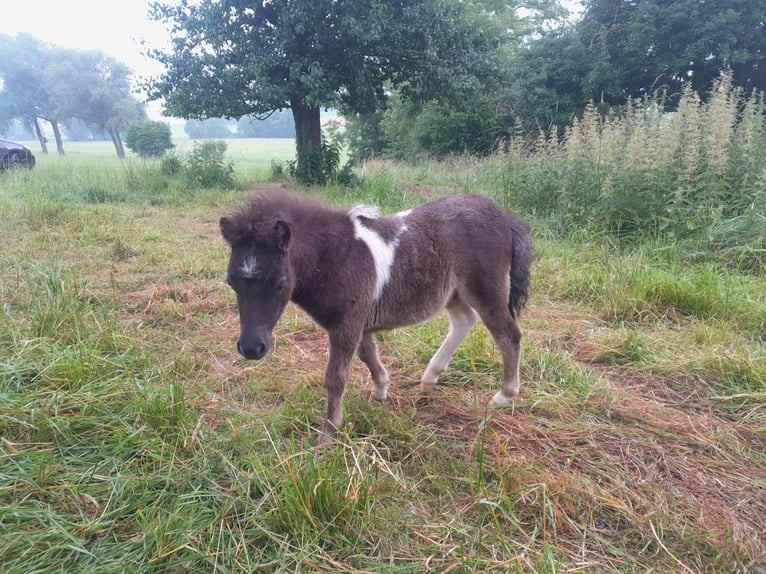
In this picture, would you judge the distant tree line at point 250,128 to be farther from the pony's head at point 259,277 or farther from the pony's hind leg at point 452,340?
the pony's head at point 259,277

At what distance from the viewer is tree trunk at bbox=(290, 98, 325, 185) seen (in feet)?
40.7

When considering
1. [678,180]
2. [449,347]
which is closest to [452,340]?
[449,347]

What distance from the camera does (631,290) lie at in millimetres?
4422

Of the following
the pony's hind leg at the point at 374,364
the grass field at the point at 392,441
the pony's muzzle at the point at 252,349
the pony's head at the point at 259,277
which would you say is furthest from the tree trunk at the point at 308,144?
the pony's muzzle at the point at 252,349

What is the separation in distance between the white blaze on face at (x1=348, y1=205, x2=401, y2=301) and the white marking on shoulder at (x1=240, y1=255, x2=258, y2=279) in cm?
76

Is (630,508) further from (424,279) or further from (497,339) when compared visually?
(424,279)

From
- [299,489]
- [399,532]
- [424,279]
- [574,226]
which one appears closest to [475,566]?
[399,532]

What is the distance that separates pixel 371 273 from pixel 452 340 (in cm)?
99

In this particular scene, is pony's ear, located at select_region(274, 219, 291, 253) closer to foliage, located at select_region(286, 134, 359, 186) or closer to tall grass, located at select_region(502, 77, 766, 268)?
tall grass, located at select_region(502, 77, 766, 268)

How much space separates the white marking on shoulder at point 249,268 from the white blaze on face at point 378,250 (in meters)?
0.76

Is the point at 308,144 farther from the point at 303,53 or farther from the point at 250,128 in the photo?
the point at 250,128

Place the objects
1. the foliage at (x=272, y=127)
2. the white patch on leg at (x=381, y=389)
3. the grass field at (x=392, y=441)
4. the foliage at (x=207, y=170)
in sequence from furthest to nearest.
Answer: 1. the foliage at (x=272, y=127)
2. the foliage at (x=207, y=170)
3. the white patch on leg at (x=381, y=389)
4. the grass field at (x=392, y=441)

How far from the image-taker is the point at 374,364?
307cm

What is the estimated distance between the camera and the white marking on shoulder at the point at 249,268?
220cm
